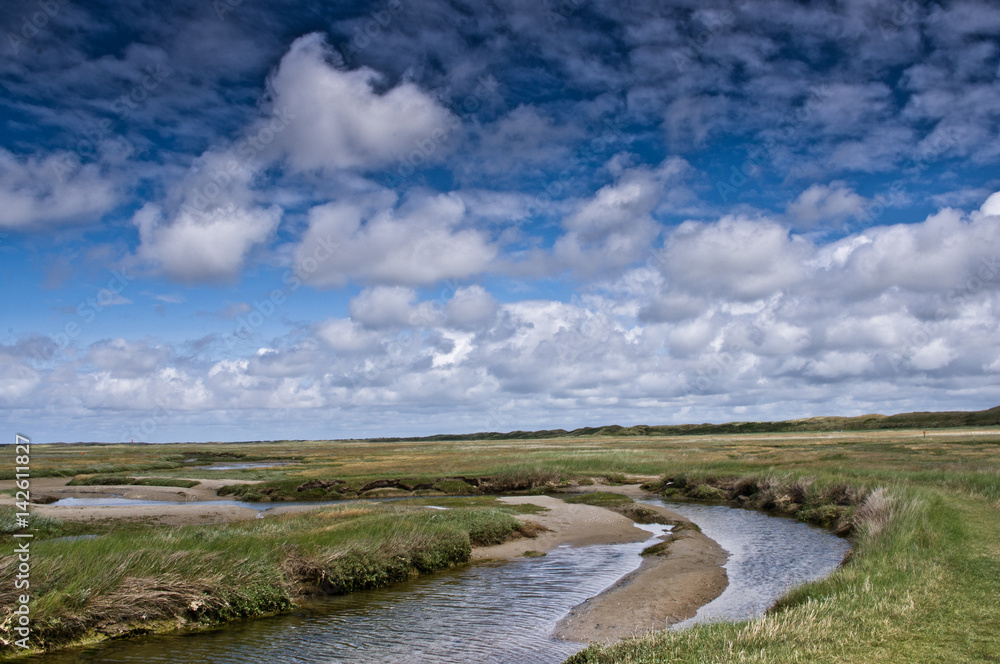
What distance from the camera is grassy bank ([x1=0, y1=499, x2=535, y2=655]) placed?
1239cm

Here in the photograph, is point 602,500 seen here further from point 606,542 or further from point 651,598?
point 651,598

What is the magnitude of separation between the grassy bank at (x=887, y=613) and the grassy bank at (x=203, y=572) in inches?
362

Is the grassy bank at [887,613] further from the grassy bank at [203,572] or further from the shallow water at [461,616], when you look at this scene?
the grassy bank at [203,572]

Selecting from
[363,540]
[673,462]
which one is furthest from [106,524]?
[673,462]

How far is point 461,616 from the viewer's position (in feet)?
49.4

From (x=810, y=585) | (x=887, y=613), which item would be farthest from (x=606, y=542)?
(x=887, y=613)

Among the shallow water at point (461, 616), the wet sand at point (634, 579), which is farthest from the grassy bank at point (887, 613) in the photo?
the wet sand at point (634, 579)

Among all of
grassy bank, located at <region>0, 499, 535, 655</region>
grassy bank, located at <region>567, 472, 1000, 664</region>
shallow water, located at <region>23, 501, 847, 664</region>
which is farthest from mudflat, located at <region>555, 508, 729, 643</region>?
grassy bank, located at <region>0, 499, 535, 655</region>

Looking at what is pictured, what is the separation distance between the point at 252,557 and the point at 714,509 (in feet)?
98.2

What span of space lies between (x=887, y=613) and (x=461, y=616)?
9.45 m

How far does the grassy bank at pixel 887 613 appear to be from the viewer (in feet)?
29.0

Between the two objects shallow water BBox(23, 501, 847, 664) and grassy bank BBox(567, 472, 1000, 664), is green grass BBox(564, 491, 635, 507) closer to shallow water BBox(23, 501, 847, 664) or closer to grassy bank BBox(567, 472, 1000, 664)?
shallow water BBox(23, 501, 847, 664)

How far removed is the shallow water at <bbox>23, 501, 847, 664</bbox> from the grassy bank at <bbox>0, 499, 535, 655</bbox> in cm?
57

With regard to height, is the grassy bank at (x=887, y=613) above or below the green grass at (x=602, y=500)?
above
